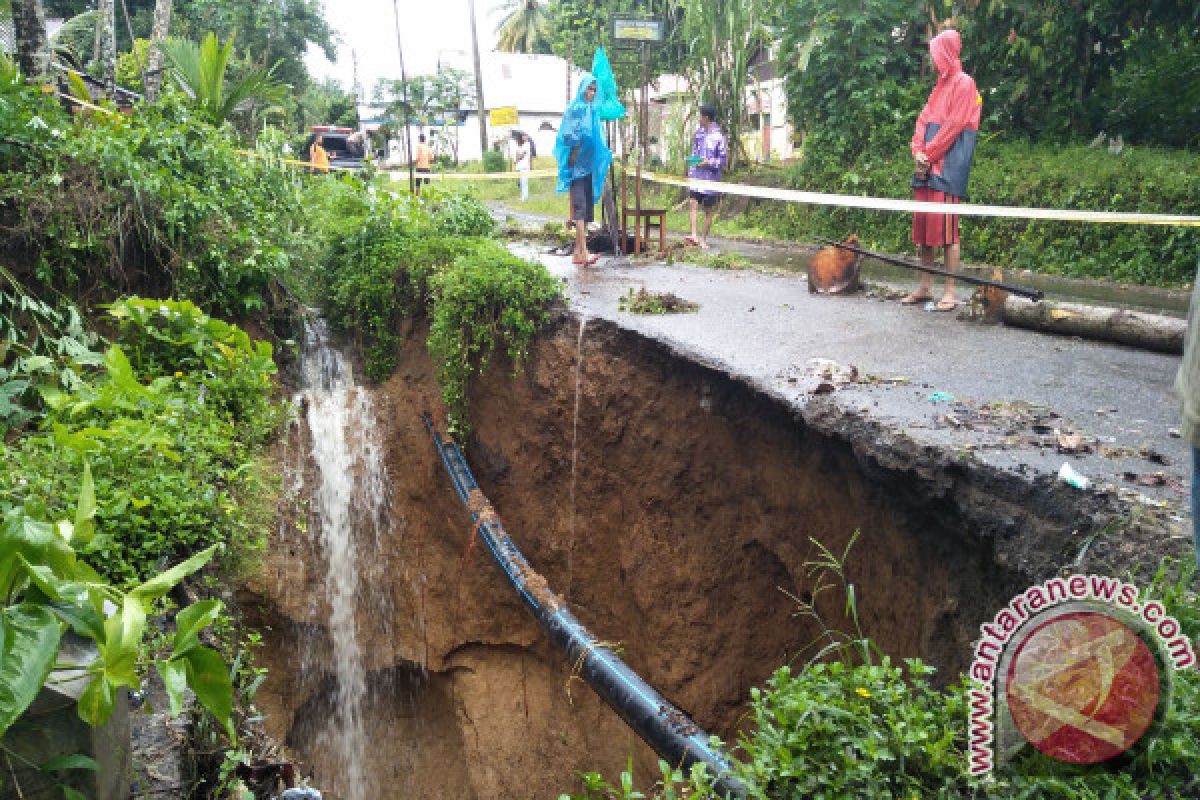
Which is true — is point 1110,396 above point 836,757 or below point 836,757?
above

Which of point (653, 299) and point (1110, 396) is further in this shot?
point (653, 299)

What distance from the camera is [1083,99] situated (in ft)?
38.4

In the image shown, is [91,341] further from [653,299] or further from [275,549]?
[653,299]

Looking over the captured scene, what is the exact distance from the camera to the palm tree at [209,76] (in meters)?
9.00

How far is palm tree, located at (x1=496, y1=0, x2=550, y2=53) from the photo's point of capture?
42.4 metres

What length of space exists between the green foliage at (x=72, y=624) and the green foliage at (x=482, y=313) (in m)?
3.75

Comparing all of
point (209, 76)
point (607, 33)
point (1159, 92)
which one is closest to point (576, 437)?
point (209, 76)

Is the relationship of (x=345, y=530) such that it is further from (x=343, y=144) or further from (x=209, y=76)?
(x=343, y=144)

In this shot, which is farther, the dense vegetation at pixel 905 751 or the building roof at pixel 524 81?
the building roof at pixel 524 81

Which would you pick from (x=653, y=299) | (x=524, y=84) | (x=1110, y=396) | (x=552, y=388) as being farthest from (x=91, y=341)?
(x=524, y=84)

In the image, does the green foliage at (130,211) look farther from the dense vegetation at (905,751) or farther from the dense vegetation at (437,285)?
the dense vegetation at (905,751)

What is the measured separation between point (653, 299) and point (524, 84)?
35.7 meters

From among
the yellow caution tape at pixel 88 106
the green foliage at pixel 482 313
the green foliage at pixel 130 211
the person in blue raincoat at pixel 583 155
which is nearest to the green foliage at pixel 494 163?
the person in blue raincoat at pixel 583 155

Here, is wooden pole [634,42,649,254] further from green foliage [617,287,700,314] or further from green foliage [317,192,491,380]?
green foliage [617,287,700,314]
